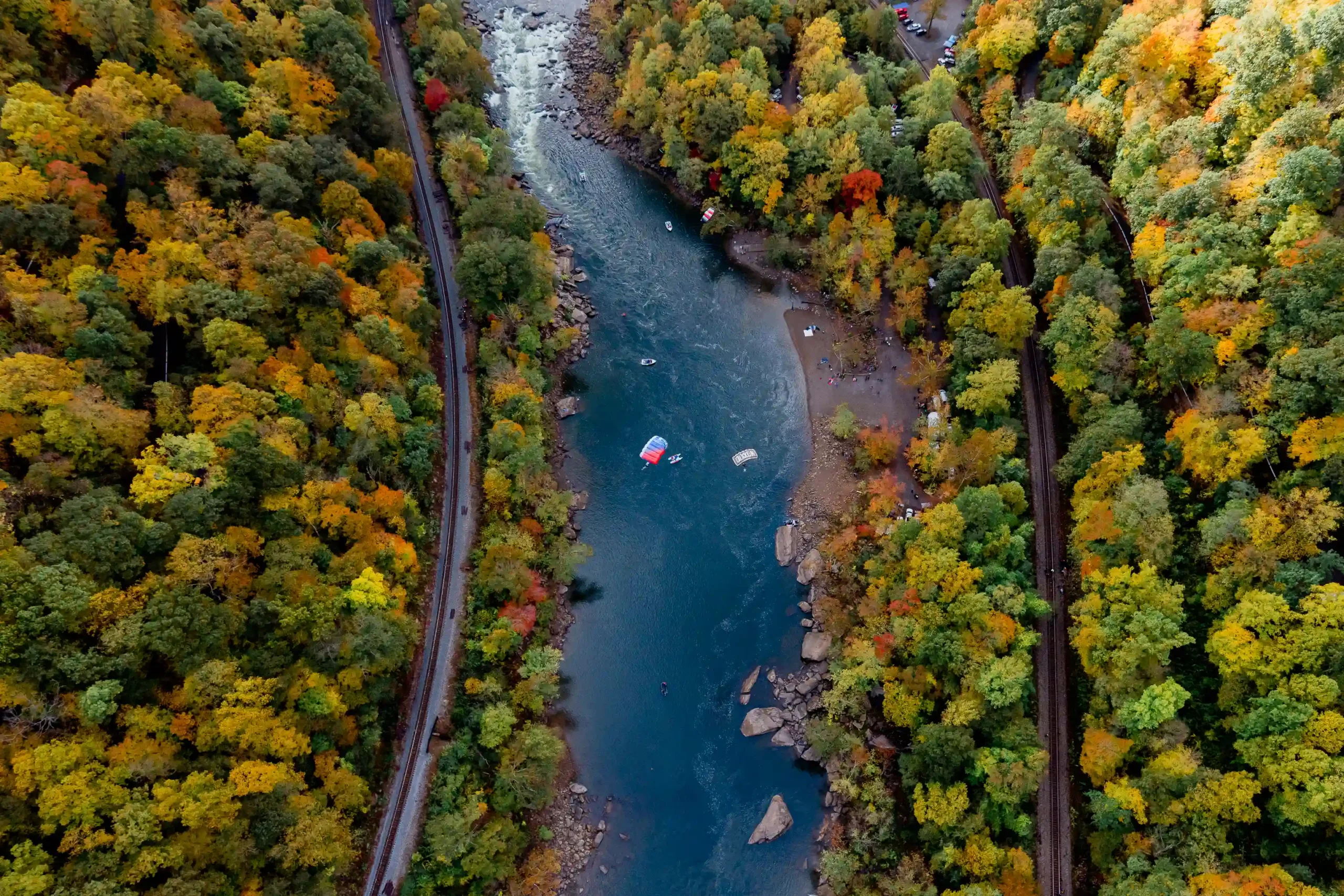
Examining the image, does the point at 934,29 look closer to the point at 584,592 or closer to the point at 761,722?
the point at 584,592

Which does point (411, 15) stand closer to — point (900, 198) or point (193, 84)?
point (193, 84)

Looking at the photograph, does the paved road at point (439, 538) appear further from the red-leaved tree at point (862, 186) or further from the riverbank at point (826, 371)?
the red-leaved tree at point (862, 186)

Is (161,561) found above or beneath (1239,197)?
beneath

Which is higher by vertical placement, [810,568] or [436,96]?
[436,96]

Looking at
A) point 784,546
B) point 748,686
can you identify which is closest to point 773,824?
point 748,686

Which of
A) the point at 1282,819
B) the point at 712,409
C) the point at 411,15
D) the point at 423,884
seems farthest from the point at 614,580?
the point at 411,15

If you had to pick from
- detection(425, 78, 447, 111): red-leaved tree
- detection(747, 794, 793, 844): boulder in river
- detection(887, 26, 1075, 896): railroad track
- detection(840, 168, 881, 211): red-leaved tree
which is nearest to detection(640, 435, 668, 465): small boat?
detection(747, 794, 793, 844): boulder in river
